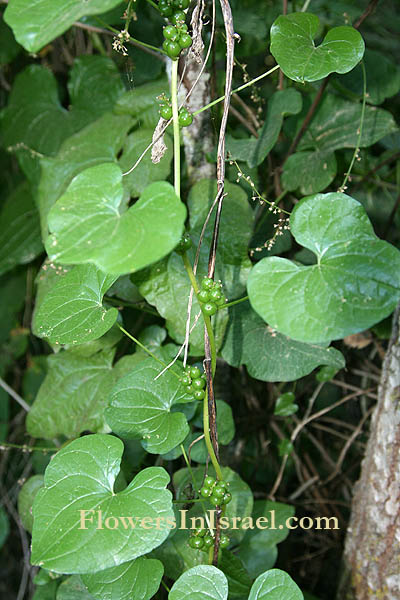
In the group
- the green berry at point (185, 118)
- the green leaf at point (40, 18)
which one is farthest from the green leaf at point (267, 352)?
the green leaf at point (40, 18)

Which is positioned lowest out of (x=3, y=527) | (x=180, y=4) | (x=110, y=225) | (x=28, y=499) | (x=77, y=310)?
(x=3, y=527)

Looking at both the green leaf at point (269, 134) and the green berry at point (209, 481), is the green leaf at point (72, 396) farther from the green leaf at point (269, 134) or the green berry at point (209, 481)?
the green leaf at point (269, 134)

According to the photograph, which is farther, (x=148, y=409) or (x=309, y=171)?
(x=309, y=171)

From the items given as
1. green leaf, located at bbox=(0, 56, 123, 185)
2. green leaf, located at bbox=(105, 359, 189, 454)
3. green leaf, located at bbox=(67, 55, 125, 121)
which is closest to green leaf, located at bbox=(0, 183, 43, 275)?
green leaf, located at bbox=(0, 56, 123, 185)

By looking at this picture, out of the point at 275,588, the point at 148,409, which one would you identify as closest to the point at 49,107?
the point at 148,409

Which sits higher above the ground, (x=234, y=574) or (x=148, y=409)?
(x=148, y=409)

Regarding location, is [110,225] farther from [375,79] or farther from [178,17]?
[375,79]
